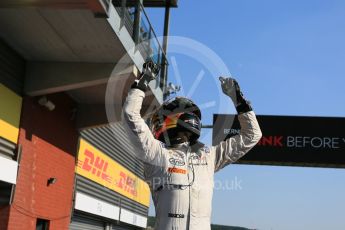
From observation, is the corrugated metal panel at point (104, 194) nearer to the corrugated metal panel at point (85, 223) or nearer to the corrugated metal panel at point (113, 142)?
the corrugated metal panel at point (85, 223)

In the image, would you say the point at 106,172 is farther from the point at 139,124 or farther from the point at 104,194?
the point at 139,124

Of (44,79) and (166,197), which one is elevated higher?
(44,79)

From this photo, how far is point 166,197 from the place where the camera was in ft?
13.1

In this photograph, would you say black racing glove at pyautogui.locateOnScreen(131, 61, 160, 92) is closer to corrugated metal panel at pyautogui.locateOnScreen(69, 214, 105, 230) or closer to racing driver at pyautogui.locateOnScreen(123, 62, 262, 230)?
racing driver at pyautogui.locateOnScreen(123, 62, 262, 230)

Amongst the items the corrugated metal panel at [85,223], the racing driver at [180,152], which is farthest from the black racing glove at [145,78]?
the corrugated metal panel at [85,223]

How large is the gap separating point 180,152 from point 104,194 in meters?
11.7

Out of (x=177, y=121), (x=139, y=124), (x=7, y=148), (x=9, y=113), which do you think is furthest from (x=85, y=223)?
(x=139, y=124)

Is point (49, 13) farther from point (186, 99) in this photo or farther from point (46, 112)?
point (186, 99)

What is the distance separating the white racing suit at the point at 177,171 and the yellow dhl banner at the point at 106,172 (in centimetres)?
962

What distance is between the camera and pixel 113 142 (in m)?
16.8

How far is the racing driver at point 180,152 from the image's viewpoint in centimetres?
390

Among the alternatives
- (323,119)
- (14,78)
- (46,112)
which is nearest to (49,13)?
(14,78)

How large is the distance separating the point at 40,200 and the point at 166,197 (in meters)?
7.87

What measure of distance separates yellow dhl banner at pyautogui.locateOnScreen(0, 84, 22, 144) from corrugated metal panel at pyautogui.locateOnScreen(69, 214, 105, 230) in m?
4.03
